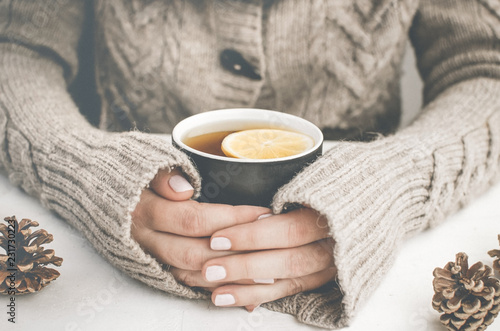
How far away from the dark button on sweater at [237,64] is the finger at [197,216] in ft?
1.04

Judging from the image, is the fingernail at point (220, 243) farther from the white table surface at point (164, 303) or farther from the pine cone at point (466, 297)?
the pine cone at point (466, 297)

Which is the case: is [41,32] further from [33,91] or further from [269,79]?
[269,79]

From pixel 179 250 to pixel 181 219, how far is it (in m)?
0.02

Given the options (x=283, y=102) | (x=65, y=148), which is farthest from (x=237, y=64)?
(x=65, y=148)

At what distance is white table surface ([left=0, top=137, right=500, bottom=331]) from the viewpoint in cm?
30

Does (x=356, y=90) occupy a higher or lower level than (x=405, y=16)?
lower

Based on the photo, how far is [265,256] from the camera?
0.30 meters

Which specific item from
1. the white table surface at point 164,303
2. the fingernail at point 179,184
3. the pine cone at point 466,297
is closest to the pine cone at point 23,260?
the white table surface at point 164,303

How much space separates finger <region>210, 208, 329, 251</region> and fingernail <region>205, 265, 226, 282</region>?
0.02 m

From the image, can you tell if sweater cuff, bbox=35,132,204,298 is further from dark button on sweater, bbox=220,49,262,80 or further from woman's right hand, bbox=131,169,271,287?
dark button on sweater, bbox=220,49,262,80

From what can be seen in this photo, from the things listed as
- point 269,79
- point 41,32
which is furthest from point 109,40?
point 269,79

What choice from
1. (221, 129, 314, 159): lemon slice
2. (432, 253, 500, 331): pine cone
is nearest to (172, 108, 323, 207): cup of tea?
(221, 129, 314, 159): lemon slice

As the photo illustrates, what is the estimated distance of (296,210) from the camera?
31 centimetres

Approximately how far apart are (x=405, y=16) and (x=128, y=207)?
520 mm
